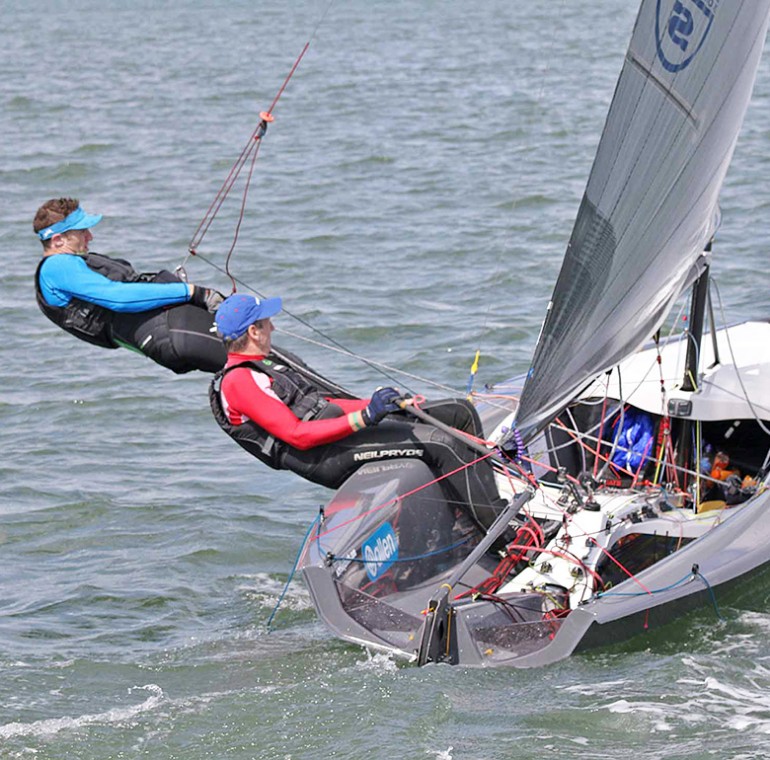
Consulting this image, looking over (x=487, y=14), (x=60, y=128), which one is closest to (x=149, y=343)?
(x=60, y=128)

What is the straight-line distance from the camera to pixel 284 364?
19.5 ft

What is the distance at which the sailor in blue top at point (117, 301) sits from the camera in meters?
5.91

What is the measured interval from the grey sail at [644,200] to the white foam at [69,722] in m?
1.83

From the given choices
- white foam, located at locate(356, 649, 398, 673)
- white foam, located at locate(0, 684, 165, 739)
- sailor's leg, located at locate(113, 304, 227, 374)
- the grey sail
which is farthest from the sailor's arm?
white foam, located at locate(0, 684, 165, 739)

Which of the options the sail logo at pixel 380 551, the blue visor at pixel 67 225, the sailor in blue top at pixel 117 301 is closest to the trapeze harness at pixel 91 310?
the sailor in blue top at pixel 117 301

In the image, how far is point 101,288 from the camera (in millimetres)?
5895

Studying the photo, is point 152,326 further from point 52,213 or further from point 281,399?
point 281,399

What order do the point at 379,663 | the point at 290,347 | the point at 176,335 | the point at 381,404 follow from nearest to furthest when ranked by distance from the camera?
the point at 379,663
the point at 381,404
the point at 176,335
the point at 290,347

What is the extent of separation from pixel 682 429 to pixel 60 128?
1243 centimetres

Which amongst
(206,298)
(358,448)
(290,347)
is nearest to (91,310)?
(206,298)

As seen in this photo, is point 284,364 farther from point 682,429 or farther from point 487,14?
point 487,14

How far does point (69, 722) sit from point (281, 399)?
1467 millimetres

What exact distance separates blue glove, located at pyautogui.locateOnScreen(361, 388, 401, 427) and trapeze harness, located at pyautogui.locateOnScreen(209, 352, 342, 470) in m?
0.29

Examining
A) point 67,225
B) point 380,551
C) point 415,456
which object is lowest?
point 380,551
